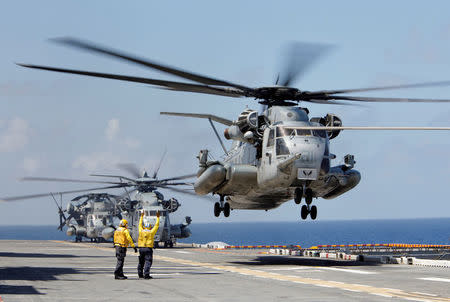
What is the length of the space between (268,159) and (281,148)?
3.36ft

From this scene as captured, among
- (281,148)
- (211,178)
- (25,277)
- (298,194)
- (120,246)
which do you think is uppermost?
(281,148)

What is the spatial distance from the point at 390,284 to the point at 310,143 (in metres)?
8.66

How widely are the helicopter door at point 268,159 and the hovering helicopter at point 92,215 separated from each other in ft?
134

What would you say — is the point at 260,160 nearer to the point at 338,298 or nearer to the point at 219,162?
the point at 219,162

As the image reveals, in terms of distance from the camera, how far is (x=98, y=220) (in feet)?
252

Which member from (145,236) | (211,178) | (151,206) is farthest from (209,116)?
(151,206)

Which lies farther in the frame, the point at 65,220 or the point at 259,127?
the point at 65,220

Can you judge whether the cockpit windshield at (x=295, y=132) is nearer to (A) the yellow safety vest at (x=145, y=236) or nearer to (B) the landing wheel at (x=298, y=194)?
(B) the landing wheel at (x=298, y=194)

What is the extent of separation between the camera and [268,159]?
29.7m

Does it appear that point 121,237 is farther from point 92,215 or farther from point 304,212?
→ point 92,215

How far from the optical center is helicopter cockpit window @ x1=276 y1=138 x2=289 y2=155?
28.7 meters

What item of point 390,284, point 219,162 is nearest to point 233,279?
point 390,284

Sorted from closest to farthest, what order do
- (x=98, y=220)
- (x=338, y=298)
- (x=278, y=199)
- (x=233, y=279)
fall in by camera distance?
1. (x=338, y=298)
2. (x=233, y=279)
3. (x=278, y=199)
4. (x=98, y=220)

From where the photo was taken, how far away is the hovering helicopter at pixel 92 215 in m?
76.1
